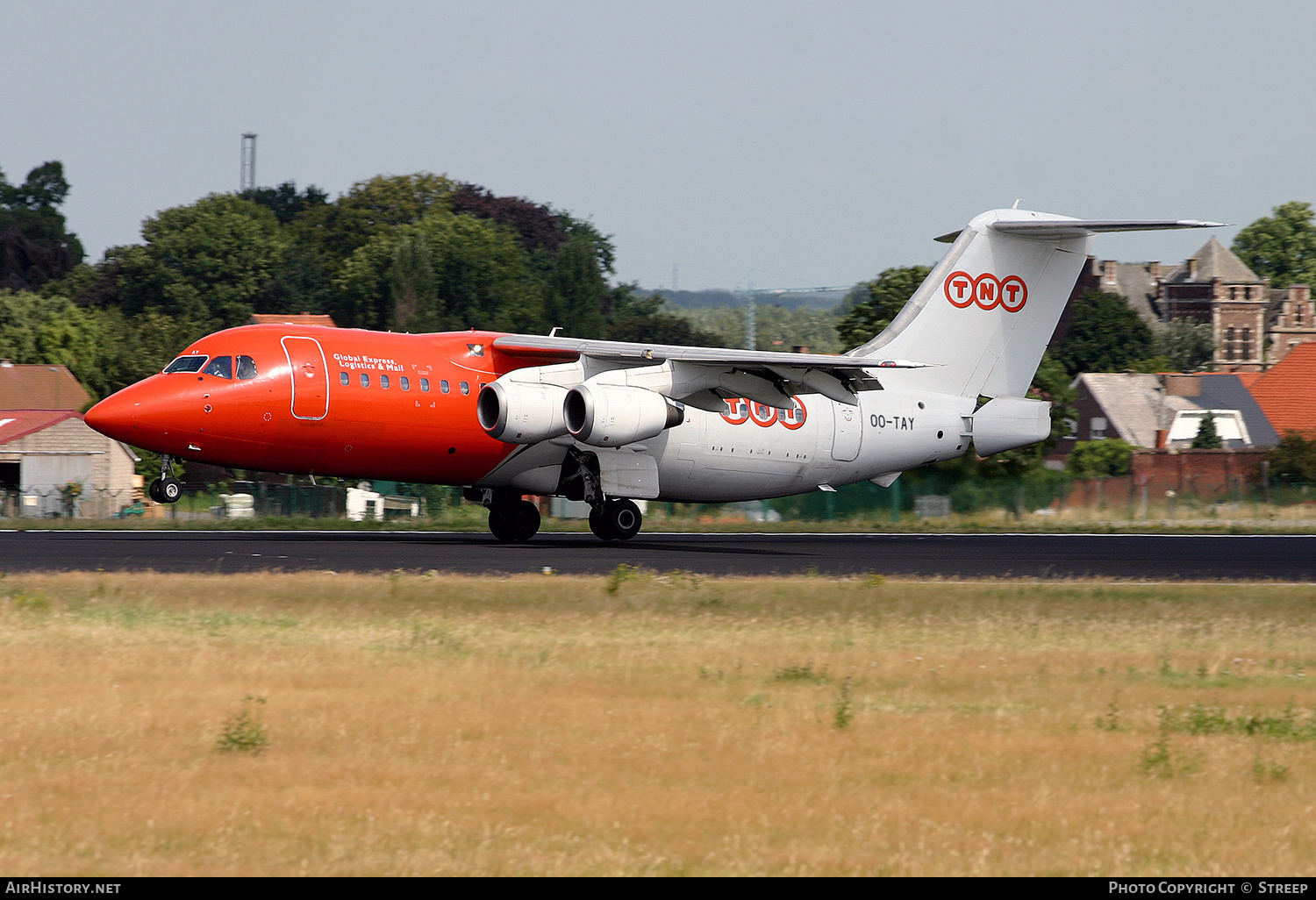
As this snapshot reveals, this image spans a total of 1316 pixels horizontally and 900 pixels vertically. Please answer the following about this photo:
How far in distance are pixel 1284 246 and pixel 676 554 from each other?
172 metres

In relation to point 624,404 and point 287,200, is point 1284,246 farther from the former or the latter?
point 624,404

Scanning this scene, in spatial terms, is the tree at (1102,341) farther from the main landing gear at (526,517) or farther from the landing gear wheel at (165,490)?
the landing gear wheel at (165,490)

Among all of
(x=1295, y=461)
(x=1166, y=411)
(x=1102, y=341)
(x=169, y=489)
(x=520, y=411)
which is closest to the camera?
(x=169, y=489)

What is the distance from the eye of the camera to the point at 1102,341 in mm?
120062

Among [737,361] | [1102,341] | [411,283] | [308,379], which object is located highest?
[411,283]

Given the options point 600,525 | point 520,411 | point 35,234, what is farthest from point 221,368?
point 35,234

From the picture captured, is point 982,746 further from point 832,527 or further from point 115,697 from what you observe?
point 832,527

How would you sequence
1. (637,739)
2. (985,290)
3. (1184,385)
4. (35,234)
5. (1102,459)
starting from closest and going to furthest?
(637,739) < (985,290) < (1102,459) < (1184,385) < (35,234)

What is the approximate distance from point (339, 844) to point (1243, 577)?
1887 centimetres

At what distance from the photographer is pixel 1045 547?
100.0 ft

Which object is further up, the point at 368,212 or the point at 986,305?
the point at 368,212

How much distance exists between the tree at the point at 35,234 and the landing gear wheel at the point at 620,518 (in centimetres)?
10128

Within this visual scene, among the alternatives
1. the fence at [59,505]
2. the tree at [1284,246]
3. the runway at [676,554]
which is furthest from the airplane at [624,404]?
the tree at [1284,246]

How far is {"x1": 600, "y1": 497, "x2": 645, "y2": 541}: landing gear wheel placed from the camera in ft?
95.5
